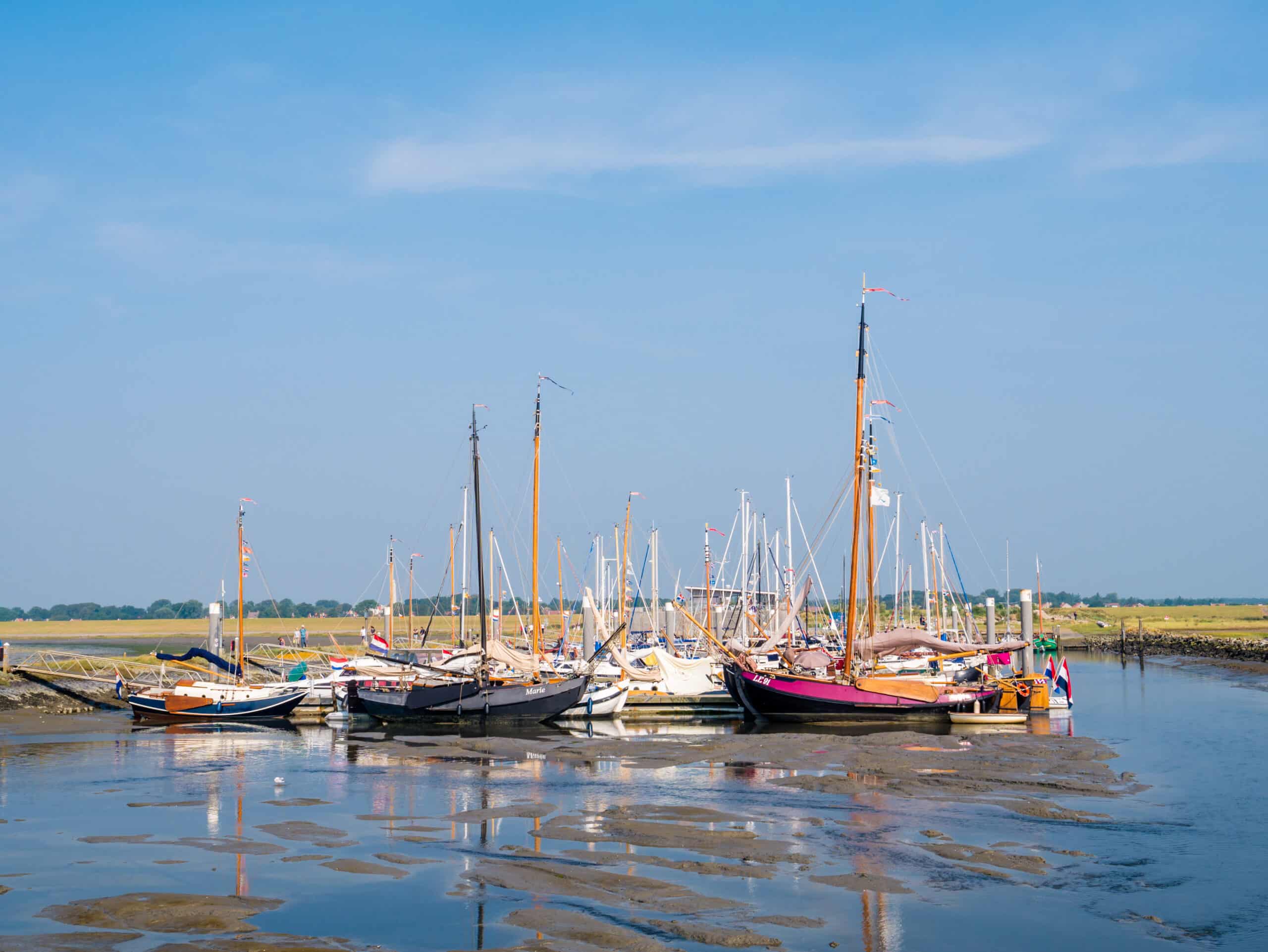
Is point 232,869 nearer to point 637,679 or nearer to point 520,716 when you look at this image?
point 520,716

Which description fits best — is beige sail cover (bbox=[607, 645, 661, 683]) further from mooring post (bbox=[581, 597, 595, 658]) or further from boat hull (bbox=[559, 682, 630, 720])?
boat hull (bbox=[559, 682, 630, 720])

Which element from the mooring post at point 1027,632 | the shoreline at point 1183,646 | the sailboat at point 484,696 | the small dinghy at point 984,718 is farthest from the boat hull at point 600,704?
the shoreline at point 1183,646

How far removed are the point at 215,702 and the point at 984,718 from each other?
33.9 m

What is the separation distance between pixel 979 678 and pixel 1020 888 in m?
37.3

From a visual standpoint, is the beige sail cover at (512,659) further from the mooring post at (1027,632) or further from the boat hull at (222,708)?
the mooring post at (1027,632)

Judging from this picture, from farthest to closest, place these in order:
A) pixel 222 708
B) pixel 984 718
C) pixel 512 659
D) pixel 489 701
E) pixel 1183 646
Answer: pixel 1183 646, pixel 222 708, pixel 512 659, pixel 489 701, pixel 984 718

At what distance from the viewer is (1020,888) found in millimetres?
20750

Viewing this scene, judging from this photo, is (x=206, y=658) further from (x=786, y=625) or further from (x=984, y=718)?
(x=984, y=718)

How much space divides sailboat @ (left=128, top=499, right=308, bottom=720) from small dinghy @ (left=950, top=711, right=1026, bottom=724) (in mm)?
28924

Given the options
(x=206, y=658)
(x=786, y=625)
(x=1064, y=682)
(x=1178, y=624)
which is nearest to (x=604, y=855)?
(x=786, y=625)

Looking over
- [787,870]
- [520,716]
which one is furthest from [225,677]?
[787,870]

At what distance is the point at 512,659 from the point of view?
5294cm

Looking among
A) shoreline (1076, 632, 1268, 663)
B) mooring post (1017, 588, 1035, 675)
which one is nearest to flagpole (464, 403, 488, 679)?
mooring post (1017, 588, 1035, 675)

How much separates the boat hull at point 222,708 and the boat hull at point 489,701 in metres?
6.05
